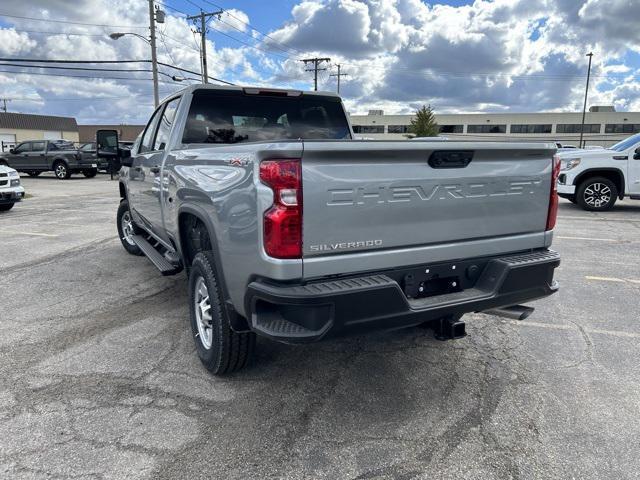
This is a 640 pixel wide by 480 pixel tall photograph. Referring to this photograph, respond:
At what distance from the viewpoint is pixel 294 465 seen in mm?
2461

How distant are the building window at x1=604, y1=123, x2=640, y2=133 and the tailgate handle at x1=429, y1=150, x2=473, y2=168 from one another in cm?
7618

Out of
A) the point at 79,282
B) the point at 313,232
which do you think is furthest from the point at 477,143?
the point at 79,282

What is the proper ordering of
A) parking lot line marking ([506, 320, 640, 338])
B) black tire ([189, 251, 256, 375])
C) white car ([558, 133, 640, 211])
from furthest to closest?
white car ([558, 133, 640, 211])
parking lot line marking ([506, 320, 640, 338])
black tire ([189, 251, 256, 375])

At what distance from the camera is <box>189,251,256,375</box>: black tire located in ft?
10.1

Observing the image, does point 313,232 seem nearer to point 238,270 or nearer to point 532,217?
point 238,270

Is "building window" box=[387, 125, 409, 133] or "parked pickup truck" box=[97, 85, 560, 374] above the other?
"building window" box=[387, 125, 409, 133]

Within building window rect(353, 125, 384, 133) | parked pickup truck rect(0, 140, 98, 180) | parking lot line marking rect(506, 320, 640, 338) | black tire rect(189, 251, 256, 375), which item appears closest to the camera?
black tire rect(189, 251, 256, 375)

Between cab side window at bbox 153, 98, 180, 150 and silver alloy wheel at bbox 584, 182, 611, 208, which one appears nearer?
cab side window at bbox 153, 98, 180, 150

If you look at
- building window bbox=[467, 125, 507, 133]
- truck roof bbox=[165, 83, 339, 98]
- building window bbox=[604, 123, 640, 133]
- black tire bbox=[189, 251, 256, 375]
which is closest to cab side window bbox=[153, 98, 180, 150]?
truck roof bbox=[165, 83, 339, 98]

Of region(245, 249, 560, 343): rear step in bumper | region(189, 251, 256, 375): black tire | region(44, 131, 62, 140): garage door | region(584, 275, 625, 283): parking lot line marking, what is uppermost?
region(44, 131, 62, 140): garage door

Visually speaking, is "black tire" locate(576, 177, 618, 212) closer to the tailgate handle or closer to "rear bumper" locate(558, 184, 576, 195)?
"rear bumper" locate(558, 184, 576, 195)

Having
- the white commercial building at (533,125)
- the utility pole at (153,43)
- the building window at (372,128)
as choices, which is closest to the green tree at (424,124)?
the white commercial building at (533,125)

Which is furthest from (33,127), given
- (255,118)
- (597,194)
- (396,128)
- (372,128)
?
(255,118)

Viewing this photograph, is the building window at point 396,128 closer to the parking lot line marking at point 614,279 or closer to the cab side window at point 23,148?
the cab side window at point 23,148
